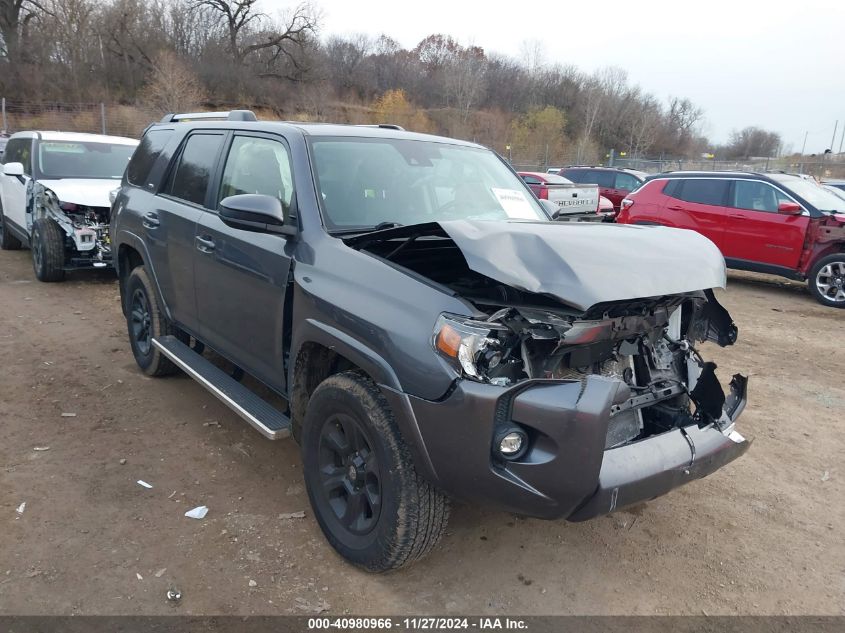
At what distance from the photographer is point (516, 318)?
240cm

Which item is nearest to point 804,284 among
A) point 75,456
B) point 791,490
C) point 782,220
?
point 782,220

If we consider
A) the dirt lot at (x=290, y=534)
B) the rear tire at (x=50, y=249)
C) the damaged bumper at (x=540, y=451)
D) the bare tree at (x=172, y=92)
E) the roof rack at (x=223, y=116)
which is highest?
the bare tree at (x=172, y=92)

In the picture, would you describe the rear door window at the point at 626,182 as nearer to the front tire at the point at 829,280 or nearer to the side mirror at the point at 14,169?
the front tire at the point at 829,280

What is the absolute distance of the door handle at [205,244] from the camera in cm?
370

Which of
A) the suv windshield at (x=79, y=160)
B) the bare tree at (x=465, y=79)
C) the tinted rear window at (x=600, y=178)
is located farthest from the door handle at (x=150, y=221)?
the bare tree at (x=465, y=79)

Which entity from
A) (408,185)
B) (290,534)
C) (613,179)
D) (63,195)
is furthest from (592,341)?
(613,179)

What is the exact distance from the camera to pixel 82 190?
25.8 ft

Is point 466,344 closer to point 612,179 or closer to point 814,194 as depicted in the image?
point 814,194

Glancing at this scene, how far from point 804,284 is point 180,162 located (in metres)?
10.4

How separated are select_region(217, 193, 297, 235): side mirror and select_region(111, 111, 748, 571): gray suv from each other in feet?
0.04

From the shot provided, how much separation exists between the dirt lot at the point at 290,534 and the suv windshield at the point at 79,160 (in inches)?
188

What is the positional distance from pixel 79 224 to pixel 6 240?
3.81 m

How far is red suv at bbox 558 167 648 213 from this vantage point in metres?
16.2

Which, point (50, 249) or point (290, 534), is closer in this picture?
point (290, 534)
